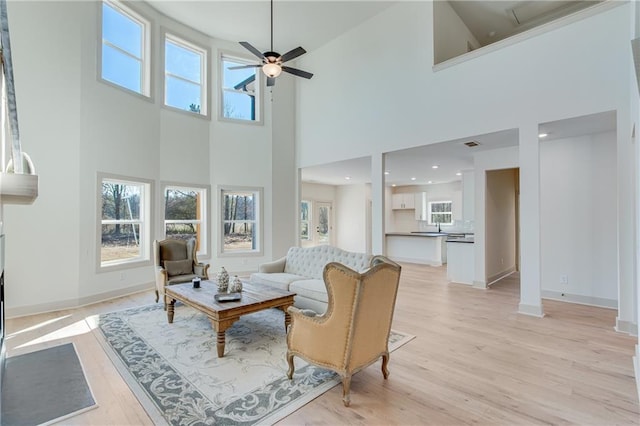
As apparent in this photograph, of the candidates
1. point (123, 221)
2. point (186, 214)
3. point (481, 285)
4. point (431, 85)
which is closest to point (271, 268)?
point (186, 214)

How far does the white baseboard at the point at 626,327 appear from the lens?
3.41m

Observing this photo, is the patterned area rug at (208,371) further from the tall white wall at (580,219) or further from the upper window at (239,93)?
the upper window at (239,93)

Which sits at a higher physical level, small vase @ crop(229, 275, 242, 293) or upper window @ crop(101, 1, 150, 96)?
upper window @ crop(101, 1, 150, 96)

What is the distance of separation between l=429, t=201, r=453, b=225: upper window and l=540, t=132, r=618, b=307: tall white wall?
5.23 m

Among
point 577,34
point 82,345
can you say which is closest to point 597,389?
point 577,34

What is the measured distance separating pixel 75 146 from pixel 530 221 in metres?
6.94

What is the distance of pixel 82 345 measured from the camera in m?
3.18

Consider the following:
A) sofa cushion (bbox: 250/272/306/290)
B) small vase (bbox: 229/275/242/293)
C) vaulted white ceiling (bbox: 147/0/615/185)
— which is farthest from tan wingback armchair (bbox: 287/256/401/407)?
vaulted white ceiling (bbox: 147/0/615/185)

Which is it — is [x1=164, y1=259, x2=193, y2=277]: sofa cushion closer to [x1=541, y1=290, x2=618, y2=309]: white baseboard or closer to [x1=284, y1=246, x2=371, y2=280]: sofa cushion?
[x1=284, y1=246, x2=371, y2=280]: sofa cushion

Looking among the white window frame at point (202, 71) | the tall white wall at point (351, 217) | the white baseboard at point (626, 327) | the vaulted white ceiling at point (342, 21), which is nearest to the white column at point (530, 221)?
the vaulted white ceiling at point (342, 21)

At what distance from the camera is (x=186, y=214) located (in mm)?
6516

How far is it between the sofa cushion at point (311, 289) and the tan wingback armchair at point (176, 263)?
1741mm

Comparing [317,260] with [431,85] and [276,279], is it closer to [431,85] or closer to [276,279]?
[276,279]

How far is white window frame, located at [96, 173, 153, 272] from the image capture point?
490 cm
